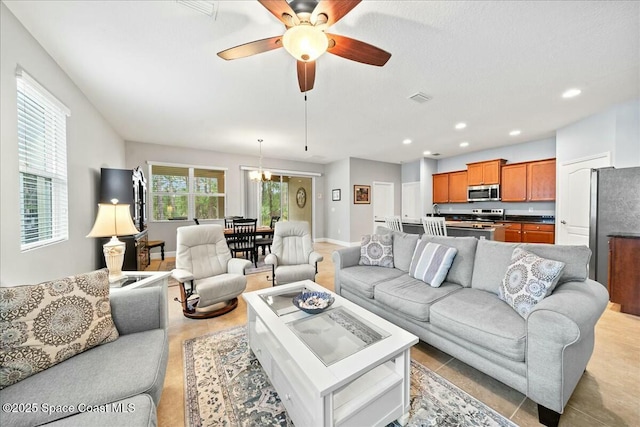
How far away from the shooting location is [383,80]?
2652 millimetres

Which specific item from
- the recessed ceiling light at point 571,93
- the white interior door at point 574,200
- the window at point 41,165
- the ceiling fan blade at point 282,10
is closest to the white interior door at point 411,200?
the white interior door at point 574,200

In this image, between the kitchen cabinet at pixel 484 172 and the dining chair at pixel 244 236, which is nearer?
the dining chair at pixel 244 236

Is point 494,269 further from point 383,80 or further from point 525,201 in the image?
point 525,201

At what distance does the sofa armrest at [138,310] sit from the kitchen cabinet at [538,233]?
6.46 metres

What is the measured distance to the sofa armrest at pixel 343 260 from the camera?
2779 millimetres

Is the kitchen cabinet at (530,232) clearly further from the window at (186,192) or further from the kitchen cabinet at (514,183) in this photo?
the window at (186,192)

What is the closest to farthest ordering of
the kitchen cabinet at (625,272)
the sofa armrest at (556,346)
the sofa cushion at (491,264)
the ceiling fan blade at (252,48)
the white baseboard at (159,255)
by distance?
the sofa armrest at (556,346), the ceiling fan blade at (252,48), the sofa cushion at (491,264), the kitchen cabinet at (625,272), the white baseboard at (159,255)

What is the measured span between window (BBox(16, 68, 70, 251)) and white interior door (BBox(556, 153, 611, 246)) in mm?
6801

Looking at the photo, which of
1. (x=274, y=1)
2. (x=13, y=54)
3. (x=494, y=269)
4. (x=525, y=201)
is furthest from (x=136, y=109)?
(x=525, y=201)

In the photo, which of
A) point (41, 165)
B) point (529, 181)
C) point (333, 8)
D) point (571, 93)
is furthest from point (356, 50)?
point (529, 181)

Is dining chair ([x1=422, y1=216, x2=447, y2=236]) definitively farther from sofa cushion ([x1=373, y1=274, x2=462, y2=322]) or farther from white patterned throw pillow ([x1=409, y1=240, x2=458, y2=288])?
sofa cushion ([x1=373, y1=274, x2=462, y2=322])

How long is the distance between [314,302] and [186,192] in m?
5.23

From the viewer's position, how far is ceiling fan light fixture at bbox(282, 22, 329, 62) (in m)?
1.43

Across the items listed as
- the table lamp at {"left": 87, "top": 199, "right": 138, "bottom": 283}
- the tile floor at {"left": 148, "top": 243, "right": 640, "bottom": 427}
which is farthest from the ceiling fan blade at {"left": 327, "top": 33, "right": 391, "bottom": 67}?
the tile floor at {"left": 148, "top": 243, "right": 640, "bottom": 427}
